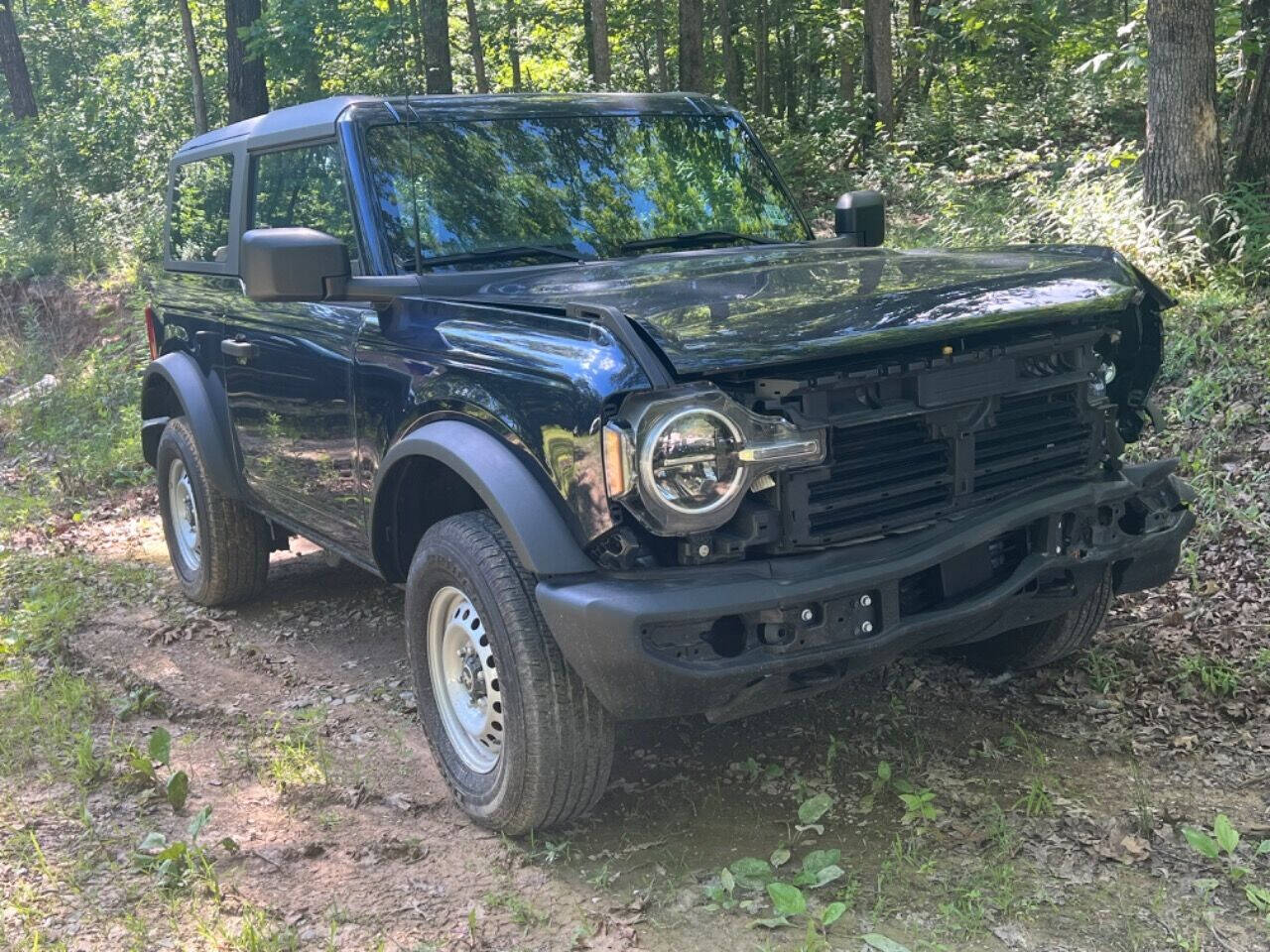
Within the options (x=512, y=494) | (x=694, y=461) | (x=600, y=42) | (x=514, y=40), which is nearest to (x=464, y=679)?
(x=512, y=494)

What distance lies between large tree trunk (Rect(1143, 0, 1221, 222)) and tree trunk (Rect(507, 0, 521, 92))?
13.8 meters

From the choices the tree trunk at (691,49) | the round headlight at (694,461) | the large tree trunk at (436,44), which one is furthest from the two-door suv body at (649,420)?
the large tree trunk at (436,44)

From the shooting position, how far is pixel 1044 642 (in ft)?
14.0

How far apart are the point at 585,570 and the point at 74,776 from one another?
2218 millimetres

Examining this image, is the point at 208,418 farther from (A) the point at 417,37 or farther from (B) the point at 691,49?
(A) the point at 417,37

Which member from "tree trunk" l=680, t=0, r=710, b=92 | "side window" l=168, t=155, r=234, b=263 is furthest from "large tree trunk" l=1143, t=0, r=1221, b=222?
"tree trunk" l=680, t=0, r=710, b=92

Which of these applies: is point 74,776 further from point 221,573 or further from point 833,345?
point 833,345

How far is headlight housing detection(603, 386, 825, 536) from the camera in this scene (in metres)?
2.88

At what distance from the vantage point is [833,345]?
2.97 metres

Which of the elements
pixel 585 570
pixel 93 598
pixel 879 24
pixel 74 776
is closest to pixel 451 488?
pixel 585 570

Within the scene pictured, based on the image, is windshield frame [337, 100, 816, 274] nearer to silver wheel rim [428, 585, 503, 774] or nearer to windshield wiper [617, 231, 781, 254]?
windshield wiper [617, 231, 781, 254]

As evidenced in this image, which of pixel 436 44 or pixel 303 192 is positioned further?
pixel 436 44

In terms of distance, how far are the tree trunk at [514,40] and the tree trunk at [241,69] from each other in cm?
567

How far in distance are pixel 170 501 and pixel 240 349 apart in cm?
150
